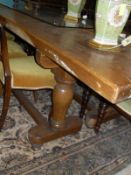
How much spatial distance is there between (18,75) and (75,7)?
2.23ft

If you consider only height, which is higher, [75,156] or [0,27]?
[0,27]

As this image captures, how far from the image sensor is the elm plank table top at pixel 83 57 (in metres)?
0.76

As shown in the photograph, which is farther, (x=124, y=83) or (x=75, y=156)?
(x=75, y=156)

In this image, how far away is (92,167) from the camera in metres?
1.52

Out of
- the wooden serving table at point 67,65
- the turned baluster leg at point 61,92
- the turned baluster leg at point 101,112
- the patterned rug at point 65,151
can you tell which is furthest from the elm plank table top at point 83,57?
the patterned rug at point 65,151

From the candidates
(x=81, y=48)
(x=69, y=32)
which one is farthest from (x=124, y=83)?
(x=69, y=32)

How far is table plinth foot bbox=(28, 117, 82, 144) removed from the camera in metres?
1.58

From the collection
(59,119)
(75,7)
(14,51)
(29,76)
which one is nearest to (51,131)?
(59,119)

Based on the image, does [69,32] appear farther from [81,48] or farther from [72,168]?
[72,168]

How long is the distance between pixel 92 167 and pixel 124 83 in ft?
3.05

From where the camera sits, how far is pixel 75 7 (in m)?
1.71

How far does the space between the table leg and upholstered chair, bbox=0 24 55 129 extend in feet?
0.29

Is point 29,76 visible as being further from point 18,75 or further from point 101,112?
point 101,112

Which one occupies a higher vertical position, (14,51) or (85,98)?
(14,51)
